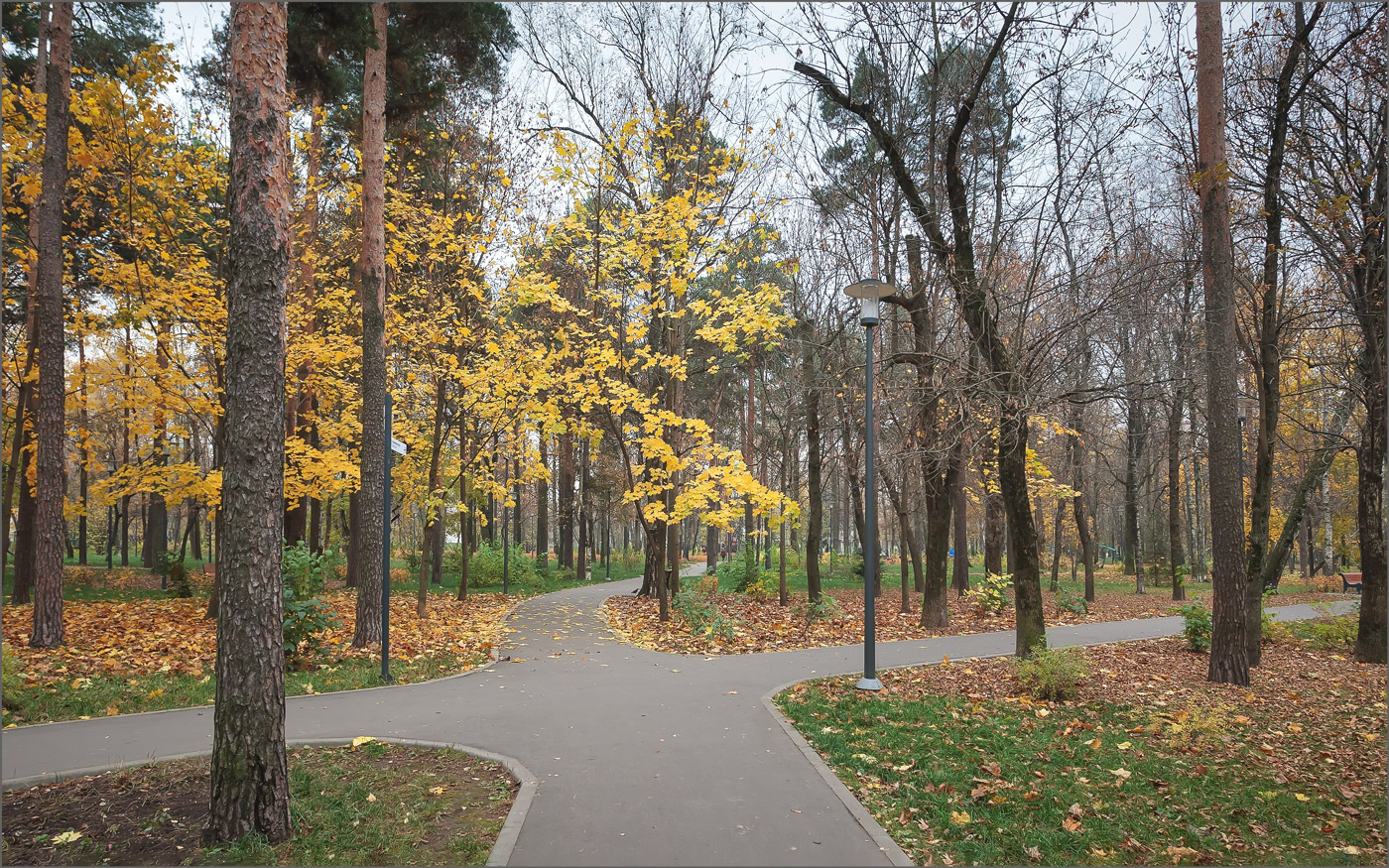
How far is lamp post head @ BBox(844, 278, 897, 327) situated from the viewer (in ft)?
26.1

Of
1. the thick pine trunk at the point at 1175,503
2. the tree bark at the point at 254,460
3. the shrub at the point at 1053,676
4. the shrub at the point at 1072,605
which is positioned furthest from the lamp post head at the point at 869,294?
the thick pine trunk at the point at 1175,503

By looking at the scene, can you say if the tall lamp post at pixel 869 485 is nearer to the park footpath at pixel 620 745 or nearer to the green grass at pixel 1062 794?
the green grass at pixel 1062 794

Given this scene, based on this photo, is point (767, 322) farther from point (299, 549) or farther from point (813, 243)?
point (299, 549)

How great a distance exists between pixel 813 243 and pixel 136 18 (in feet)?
47.6

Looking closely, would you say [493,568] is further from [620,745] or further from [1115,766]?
[1115,766]

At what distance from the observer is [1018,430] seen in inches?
338

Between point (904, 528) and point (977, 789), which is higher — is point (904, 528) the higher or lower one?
the higher one

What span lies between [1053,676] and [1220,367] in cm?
451

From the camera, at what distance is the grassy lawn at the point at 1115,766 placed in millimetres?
3986

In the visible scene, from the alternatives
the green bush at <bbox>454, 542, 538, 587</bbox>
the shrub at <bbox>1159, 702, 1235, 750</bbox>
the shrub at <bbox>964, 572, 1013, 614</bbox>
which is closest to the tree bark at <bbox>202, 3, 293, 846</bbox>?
the shrub at <bbox>1159, 702, 1235, 750</bbox>

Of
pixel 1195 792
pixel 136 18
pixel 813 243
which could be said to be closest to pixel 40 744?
pixel 1195 792

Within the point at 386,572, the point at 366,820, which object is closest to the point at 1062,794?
the point at 366,820

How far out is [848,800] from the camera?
15.1ft

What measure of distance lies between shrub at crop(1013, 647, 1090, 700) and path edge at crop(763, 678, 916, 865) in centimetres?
304
